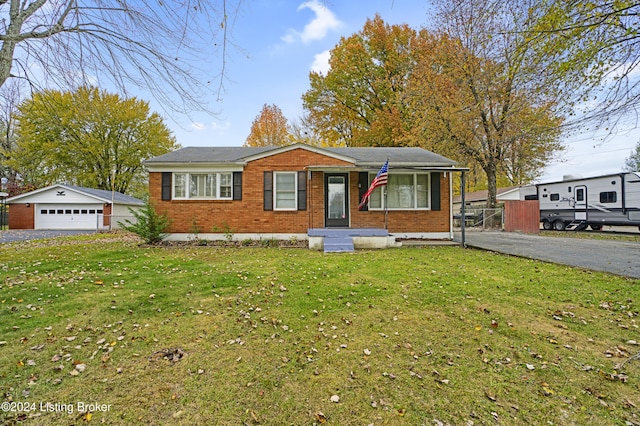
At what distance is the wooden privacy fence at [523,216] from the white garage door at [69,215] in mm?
29719

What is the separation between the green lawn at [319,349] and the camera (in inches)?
97.3

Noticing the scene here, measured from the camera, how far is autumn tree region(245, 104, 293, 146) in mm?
28359

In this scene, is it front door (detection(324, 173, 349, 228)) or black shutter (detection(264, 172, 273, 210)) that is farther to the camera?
front door (detection(324, 173, 349, 228))

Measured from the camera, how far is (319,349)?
11.3 ft

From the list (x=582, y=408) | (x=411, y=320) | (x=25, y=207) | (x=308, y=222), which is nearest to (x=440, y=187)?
(x=308, y=222)

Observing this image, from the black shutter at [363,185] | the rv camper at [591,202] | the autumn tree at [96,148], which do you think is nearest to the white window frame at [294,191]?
the black shutter at [363,185]

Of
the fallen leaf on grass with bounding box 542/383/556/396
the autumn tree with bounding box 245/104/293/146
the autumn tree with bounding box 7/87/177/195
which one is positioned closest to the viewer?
the fallen leaf on grass with bounding box 542/383/556/396

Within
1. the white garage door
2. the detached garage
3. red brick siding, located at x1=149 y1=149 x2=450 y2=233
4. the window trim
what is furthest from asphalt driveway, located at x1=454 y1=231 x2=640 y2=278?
the white garage door

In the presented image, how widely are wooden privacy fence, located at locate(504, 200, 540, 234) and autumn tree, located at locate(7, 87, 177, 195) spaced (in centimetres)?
3191

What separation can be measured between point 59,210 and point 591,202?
37482 mm

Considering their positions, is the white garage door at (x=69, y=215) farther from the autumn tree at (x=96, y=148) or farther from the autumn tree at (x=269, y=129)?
the autumn tree at (x=269, y=129)

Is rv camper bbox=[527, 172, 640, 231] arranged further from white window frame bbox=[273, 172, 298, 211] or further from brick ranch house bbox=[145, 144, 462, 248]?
white window frame bbox=[273, 172, 298, 211]

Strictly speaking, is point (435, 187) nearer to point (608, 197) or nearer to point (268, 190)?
point (268, 190)

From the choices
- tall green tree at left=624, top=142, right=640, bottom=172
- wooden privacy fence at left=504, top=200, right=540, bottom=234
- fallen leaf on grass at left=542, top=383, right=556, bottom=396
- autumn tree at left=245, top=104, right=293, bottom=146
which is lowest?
fallen leaf on grass at left=542, top=383, right=556, bottom=396
